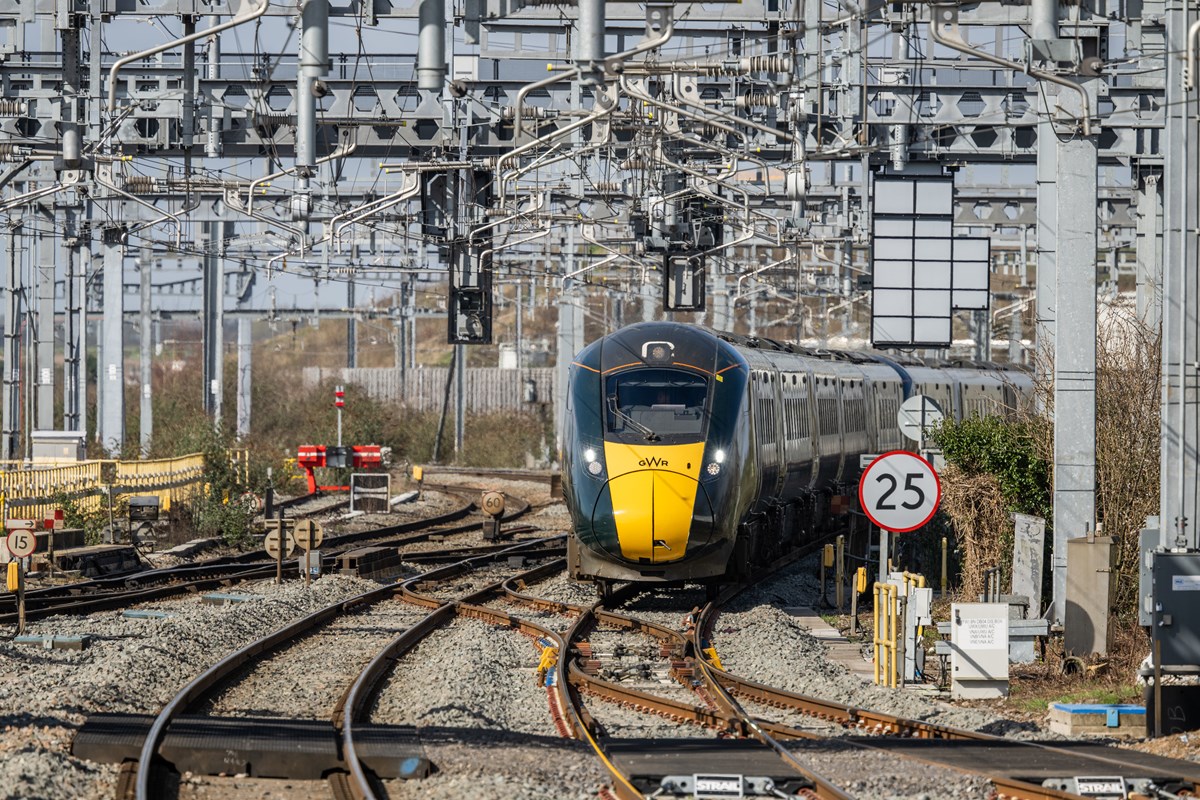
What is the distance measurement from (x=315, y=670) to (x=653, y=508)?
4.83 metres

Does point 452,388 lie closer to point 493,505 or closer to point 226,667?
point 493,505

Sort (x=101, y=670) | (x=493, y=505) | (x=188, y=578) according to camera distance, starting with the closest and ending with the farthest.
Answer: (x=101, y=670)
(x=188, y=578)
(x=493, y=505)

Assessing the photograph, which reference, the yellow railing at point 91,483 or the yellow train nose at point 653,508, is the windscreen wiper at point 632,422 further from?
the yellow railing at point 91,483

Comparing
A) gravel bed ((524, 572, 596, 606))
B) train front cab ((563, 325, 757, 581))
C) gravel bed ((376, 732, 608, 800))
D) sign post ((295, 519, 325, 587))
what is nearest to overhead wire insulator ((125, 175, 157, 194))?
sign post ((295, 519, 325, 587))

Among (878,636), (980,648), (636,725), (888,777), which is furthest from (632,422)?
(888,777)

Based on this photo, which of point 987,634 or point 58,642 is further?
point 58,642

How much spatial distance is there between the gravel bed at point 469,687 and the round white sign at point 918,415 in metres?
4.71

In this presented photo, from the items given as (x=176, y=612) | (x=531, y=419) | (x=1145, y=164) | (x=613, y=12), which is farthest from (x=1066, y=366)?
(x=531, y=419)

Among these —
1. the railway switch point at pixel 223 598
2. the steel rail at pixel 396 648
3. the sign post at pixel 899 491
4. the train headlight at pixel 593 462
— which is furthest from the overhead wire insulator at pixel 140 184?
the sign post at pixel 899 491

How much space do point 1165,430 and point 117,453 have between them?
29.4 m

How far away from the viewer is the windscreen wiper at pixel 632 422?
19.2 metres

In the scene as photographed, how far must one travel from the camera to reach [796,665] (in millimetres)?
15656

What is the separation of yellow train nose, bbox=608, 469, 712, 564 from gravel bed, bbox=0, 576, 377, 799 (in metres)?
3.74

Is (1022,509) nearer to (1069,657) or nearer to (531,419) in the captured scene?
(1069,657)
